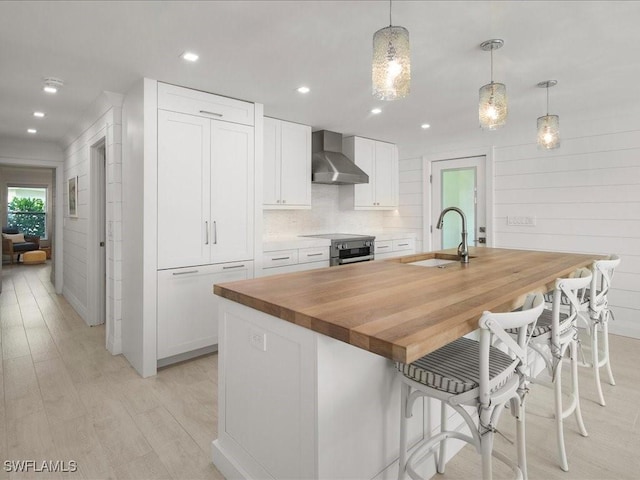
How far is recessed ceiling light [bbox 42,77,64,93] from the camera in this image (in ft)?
9.56

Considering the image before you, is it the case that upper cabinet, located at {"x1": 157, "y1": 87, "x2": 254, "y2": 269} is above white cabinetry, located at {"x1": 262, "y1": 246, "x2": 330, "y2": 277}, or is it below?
above

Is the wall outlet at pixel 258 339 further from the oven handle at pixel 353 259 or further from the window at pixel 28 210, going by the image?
Answer: the window at pixel 28 210

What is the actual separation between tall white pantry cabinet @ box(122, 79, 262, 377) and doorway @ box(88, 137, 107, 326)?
1.11 meters

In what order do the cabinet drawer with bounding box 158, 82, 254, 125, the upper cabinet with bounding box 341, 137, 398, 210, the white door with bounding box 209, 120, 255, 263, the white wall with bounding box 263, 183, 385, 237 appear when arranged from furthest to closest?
1. the upper cabinet with bounding box 341, 137, 398, 210
2. the white wall with bounding box 263, 183, 385, 237
3. the white door with bounding box 209, 120, 255, 263
4. the cabinet drawer with bounding box 158, 82, 254, 125

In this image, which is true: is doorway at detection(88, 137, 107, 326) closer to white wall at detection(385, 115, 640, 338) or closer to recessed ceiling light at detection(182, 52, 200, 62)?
recessed ceiling light at detection(182, 52, 200, 62)

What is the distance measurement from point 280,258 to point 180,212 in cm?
114

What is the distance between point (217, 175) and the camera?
3205mm

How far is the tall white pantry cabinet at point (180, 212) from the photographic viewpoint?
2848mm

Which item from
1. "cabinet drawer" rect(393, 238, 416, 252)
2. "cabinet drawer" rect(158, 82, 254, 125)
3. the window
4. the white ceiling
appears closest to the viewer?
the white ceiling

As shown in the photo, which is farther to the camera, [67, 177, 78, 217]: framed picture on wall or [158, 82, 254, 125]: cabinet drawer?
[67, 177, 78, 217]: framed picture on wall

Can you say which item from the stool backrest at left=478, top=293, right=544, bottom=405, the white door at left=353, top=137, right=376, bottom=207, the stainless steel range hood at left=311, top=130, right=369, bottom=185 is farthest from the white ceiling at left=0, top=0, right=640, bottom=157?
the stool backrest at left=478, top=293, right=544, bottom=405

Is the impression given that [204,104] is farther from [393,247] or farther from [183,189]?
[393,247]

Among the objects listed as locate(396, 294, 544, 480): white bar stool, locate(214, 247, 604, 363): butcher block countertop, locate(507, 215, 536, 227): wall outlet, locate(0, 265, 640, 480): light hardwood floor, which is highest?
locate(507, 215, 536, 227): wall outlet

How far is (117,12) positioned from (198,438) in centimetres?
237
